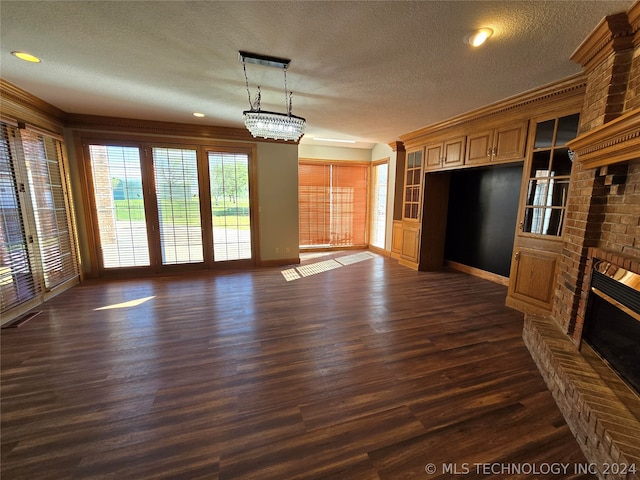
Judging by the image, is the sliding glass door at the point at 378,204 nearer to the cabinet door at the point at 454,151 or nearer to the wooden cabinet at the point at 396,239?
the wooden cabinet at the point at 396,239

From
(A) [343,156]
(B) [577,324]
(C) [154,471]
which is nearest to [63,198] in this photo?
(C) [154,471]

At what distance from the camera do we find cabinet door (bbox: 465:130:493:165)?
12.0 ft

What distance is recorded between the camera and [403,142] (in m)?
5.52

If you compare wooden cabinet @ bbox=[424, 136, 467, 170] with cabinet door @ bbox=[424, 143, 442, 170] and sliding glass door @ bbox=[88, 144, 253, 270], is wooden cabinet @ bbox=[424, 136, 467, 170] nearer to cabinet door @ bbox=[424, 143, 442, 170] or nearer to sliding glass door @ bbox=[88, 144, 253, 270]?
cabinet door @ bbox=[424, 143, 442, 170]

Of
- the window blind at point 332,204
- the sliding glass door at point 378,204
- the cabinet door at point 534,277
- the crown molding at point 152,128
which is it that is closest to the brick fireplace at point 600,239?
the cabinet door at point 534,277

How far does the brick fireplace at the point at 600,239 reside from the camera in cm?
143

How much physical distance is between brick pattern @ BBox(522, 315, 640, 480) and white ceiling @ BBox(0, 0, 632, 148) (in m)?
2.39

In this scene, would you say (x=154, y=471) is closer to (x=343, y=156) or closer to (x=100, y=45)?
(x=100, y=45)

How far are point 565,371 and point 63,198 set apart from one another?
20.3 ft

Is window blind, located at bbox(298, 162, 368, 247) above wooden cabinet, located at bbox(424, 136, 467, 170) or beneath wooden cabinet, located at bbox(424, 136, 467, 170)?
beneath

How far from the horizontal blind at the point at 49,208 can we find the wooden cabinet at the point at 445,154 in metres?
→ 5.88

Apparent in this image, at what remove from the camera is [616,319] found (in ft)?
5.83

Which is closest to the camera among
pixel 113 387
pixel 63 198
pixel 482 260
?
pixel 113 387

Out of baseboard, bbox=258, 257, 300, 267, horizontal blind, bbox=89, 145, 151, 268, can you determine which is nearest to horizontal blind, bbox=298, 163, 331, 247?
baseboard, bbox=258, 257, 300, 267
